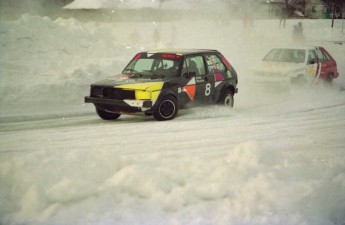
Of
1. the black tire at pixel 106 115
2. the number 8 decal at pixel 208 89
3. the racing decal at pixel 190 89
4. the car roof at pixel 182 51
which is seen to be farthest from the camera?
the number 8 decal at pixel 208 89

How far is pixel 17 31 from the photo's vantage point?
14.5 ft

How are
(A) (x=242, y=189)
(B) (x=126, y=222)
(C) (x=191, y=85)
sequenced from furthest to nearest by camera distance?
1. (C) (x=191, y=85)
2. (A) (x=242, y=189)
3. (B) (x=126, y=222)

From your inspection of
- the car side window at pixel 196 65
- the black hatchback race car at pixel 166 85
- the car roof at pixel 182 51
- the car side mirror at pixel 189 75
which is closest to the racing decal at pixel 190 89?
the black hatchback race car at pixel 166 85

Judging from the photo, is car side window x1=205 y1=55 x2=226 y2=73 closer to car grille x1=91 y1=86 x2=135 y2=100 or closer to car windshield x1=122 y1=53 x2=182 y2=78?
car windshield x1=122 y1=53 x2=182 y2=78

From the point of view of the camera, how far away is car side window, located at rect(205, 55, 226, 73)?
571cm

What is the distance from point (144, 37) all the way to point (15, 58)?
4.39 feet

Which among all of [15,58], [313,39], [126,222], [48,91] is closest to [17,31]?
[15,58]

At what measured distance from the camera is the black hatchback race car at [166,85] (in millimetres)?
5016

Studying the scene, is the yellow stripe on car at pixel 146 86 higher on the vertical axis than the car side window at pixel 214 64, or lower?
lower

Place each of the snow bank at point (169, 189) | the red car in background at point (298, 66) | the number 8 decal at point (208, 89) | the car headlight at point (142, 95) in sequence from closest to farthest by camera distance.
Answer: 1. the snow bank at point (169, 189)
2. the red car in background at point (298, 66)
3. the car headlight at point (142, 95)
4. the number 8 decal at point (208, 89)

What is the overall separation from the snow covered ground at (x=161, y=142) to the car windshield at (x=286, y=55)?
122mm

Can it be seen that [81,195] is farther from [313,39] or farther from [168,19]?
[313,39]

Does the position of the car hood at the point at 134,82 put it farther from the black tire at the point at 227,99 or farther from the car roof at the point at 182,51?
the black tire at the point at 227,99

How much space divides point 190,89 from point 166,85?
0.31 metres
